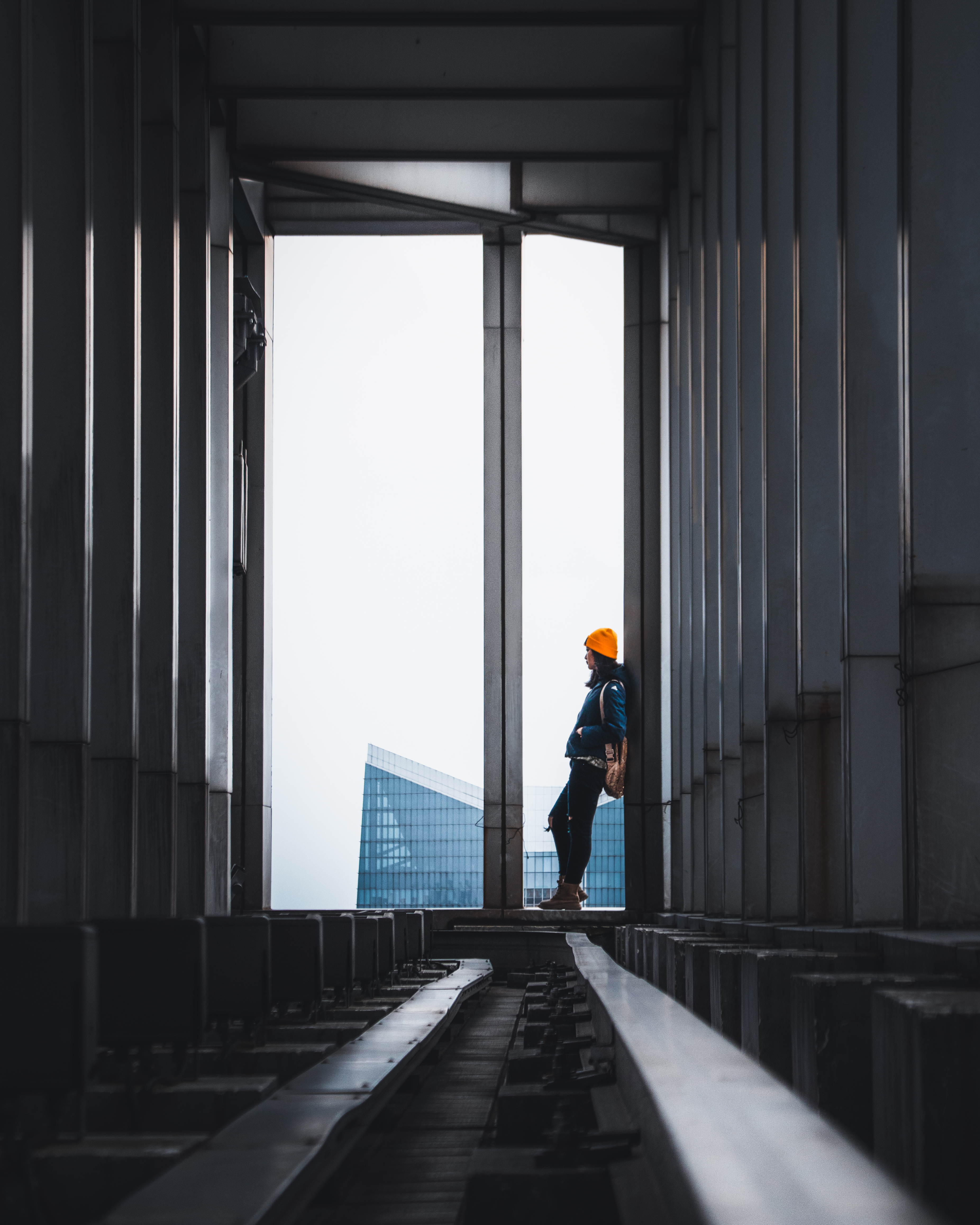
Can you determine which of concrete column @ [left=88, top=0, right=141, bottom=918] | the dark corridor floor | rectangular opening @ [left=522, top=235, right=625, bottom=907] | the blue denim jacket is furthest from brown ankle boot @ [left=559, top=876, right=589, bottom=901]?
the dark corridor floor

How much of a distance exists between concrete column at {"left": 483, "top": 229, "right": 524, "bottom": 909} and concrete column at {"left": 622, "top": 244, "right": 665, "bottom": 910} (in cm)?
149

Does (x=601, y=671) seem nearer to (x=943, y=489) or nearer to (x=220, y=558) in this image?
(x=220, y=558)

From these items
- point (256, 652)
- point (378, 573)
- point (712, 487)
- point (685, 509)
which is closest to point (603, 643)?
point (685, 509)

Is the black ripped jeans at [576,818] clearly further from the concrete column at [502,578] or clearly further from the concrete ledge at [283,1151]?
the concrete ledge at [283,1151]

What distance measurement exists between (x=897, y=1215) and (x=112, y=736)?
488 inches

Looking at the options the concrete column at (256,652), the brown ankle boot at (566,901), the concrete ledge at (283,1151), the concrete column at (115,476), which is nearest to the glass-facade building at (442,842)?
the brown ankle boot at (566,901)

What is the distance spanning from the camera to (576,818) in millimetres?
20719

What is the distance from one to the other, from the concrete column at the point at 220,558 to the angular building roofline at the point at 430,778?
3532mm

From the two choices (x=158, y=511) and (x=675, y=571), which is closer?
(x=158, y=511)

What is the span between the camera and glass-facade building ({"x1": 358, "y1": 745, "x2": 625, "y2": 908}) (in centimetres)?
2197

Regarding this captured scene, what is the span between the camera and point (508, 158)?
2069 centimetres

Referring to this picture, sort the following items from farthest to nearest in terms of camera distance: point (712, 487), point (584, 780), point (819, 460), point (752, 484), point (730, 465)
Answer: point (584, 780) < point (712, 487) < point (730, 465) < point (752, 484) < point (819, 460)

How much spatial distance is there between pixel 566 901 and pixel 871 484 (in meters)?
13.0

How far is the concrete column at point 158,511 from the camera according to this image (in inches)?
593
